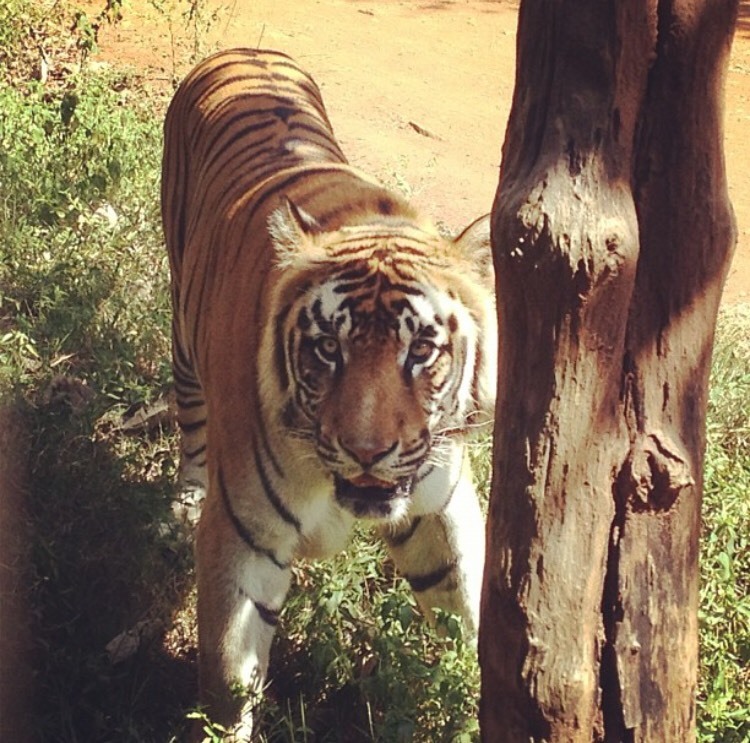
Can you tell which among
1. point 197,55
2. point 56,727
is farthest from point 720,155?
point 197,55

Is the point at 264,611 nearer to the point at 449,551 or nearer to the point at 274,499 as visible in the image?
the point at 274,499

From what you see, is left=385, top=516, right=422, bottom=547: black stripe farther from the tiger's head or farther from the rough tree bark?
the rough tree bark

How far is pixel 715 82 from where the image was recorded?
2.05 meters

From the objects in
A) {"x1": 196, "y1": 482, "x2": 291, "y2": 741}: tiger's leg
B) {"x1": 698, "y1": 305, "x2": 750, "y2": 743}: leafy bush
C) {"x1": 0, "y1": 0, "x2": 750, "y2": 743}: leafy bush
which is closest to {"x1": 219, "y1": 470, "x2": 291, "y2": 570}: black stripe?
{"x1": 196, "y1": 482, "x2": 291, "y2": 741}: tiger's leg

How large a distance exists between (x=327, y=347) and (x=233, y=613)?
70cm

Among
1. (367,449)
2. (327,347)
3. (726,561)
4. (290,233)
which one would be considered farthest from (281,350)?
(726,561)

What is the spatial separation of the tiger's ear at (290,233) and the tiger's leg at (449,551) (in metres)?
0.66

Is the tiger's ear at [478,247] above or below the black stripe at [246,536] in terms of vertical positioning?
above

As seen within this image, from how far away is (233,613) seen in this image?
121 inches

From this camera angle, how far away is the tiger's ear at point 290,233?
120 inches

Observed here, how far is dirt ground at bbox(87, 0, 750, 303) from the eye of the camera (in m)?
7.07

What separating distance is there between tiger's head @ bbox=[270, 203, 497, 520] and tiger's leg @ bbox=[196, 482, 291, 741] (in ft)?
1.01

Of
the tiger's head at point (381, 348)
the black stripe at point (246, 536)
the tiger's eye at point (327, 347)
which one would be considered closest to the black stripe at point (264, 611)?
the black stripe at point (246, 536)

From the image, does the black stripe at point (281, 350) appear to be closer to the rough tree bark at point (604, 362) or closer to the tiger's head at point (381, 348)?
the tiger's head at point (381, 348)
